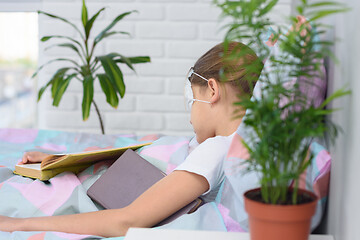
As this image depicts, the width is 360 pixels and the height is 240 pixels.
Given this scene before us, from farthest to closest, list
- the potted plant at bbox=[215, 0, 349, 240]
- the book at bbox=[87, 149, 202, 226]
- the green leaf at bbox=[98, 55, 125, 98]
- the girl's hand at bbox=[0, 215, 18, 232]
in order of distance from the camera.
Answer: the green leaf at bbox=[98, 55, 125, 98]
the book at bbox=[87, 149, 202, 226]
the girl's hand at bbox=[0, 215, 18, 232]
the potted plant at bbox=[215, 0, 349, 240]

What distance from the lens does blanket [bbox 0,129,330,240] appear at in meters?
0.91

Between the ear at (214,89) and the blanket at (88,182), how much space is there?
245mm

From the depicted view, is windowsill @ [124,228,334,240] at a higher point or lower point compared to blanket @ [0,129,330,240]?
higher

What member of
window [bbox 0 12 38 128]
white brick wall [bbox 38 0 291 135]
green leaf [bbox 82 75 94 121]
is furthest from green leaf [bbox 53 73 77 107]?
window [bbox 0 12 38 128]

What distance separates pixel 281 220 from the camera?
561 millimetres

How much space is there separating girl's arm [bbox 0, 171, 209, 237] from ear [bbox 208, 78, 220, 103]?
28 cm

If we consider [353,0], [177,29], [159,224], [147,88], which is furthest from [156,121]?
[353,0]

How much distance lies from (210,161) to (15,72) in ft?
17.2

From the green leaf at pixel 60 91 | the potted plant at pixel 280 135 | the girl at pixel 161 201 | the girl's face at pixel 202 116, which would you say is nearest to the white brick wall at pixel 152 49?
the green leaf at pixel 60 91

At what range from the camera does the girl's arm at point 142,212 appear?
938 millimetres

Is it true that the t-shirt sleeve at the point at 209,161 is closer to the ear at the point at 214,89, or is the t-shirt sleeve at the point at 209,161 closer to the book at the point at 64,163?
the ear at the point at 214,89

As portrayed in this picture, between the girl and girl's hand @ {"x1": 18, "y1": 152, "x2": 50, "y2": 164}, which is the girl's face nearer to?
the girl

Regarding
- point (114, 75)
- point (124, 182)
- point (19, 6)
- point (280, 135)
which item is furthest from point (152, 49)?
point (280, 135)

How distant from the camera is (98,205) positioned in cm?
121
